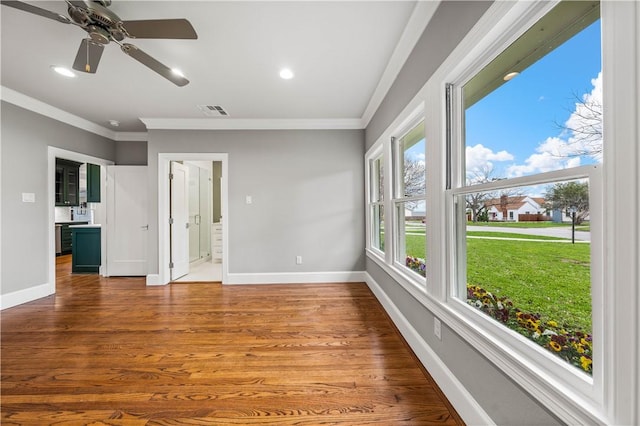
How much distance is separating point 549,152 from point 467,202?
0.56m

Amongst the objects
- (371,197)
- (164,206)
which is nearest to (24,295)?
(164,206)

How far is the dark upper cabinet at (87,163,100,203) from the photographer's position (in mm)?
4867

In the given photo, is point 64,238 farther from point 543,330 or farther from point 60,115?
point 543,330

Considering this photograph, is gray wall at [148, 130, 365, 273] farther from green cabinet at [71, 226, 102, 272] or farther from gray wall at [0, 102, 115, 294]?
green cabinet at [71, 226, 102, 272]

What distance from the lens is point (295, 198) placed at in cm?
410

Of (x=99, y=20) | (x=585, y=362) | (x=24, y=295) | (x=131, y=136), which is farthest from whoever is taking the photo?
(x=131, y=136)

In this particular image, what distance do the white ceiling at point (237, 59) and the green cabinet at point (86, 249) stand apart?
218 cm

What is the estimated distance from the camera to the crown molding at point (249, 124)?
13.0ft

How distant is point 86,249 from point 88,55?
4322 mm

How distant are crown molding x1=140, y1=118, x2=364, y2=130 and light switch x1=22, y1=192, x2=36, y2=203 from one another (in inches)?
66.5

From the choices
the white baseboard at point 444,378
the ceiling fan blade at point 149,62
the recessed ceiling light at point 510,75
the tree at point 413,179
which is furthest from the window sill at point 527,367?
the ceiling fan blade at point 149,62

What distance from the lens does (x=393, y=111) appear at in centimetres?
264

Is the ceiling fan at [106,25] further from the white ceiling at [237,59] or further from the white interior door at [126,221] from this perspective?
the white interior door at [126,221]

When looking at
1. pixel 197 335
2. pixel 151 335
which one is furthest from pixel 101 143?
pixel 197 335
